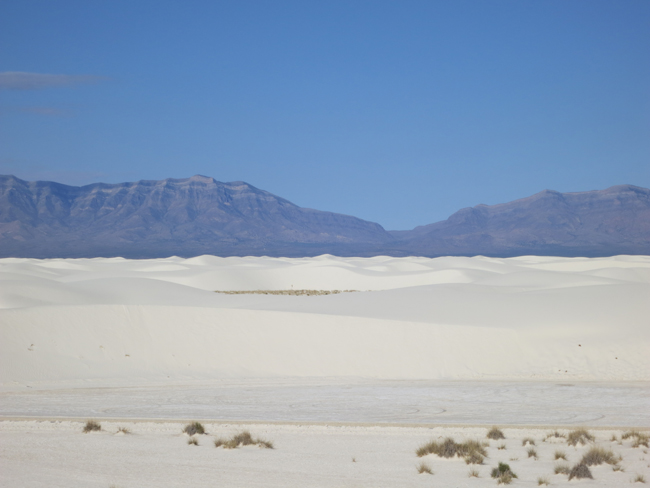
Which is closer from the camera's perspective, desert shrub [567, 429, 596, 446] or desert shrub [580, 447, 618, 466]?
desert shrub [580, 447, 618, 466]

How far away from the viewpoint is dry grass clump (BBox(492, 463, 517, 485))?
25.8ft

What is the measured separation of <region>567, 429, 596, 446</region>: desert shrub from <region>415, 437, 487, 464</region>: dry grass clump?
4.93 ft

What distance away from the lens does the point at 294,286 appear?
56.3 metres

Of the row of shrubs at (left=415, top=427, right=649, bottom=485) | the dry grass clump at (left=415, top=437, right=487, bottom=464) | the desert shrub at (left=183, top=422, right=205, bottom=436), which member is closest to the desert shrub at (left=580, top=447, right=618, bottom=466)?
the row of shrubs at (left=415, top=427, right=649, bottom=485)

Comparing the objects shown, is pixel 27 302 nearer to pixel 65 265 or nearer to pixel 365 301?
pixel 365 301

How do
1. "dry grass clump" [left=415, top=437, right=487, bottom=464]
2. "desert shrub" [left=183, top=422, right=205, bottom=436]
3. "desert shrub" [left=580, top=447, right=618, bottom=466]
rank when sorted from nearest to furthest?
"desert shrub" [left=580, top=447, right=618, bottom=466] < "dry grass clump" [left=415, top=437, right=487, bottom=464] < "desert shrub" [left=183, top=422, right=205, bottom=436]

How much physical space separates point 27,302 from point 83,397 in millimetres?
15123

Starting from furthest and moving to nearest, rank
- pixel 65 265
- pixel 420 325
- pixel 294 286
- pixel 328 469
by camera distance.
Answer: pixel 65 265, pixel 294 286, pixel 420 325, pixel 328 469

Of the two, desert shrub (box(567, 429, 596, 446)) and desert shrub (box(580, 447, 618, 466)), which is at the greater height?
desert shrub (box(580, 447, 618, 466))

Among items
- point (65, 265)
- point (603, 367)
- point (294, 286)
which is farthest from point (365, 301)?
point (65, 265)

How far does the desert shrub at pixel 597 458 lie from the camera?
28.1 feet

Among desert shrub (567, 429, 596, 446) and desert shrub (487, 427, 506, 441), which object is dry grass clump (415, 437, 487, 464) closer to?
desert shrub (487, 427, 506, 441)

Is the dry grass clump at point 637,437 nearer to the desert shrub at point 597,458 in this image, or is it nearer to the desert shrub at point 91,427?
the desert shrub at point 597,458

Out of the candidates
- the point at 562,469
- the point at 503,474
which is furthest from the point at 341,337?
the point at 503,474
